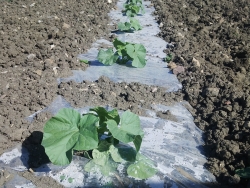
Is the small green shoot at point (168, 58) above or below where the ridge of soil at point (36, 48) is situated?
above

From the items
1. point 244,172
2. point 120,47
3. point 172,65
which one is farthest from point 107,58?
point 244,172

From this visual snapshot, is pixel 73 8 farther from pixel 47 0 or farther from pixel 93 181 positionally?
pixel 93 181

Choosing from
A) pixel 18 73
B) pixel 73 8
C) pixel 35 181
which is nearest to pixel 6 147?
pixel 35 181

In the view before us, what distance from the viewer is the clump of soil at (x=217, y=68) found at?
3.10m

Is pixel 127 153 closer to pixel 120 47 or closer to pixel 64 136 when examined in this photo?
pixel 64 136

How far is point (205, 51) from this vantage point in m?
5.10

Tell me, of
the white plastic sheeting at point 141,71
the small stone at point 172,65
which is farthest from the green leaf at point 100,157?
the small stone at point 172,65

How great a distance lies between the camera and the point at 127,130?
276 centimetres

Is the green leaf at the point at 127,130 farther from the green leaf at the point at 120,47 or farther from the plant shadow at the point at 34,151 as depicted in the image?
the green leaf at the point at 120,47

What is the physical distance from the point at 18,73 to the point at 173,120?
75.0 inches

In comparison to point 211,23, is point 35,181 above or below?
below

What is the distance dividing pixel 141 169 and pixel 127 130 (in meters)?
0.34

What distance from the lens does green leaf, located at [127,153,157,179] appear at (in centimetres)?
275

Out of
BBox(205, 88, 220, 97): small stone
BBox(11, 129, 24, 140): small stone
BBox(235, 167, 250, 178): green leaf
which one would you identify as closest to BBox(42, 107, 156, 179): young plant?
BBox(11, 129, 24, 140): small stone
